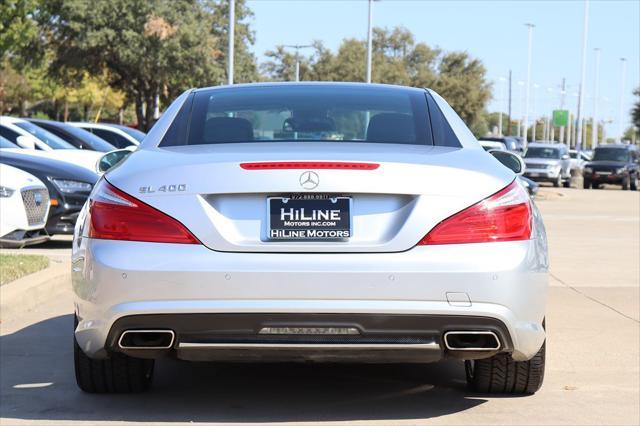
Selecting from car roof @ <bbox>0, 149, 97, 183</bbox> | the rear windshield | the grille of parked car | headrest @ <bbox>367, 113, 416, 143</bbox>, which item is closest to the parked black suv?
car roof @ <bbox>0, 149, 97, 183</bbox>

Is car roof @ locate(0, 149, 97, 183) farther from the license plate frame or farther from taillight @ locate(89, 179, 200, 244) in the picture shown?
the license plate frame

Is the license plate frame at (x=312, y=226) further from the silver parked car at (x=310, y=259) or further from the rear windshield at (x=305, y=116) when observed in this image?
the rear windshield at (x=305, y=116)

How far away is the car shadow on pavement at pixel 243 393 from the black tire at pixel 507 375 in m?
0.11

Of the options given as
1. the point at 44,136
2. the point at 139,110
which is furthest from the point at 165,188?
the point at 139,110

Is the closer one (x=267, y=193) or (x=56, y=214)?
(x=267, y=193)

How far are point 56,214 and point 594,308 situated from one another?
6621mm

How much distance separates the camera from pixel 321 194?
4859mm

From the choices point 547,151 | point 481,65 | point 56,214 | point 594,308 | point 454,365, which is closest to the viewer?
point 454,365

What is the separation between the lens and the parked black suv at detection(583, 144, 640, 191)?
44.5m

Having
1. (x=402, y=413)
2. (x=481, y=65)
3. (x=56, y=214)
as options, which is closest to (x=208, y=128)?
(x=402, y=413)

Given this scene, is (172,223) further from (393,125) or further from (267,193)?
(393,125)

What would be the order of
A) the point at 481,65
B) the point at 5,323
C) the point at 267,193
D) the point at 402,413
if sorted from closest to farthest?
the point at 267,193 → the point at 402,413 → the point at 5,323 → the point at 481,65

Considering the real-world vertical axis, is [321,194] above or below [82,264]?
above

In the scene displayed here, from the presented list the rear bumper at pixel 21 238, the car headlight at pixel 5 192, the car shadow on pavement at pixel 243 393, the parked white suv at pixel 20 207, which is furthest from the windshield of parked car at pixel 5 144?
the car shadow on pavement at pixel 243 393
